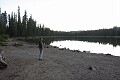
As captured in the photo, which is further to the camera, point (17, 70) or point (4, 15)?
point (4, 15)

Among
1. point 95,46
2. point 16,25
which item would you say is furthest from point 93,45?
point 16,25

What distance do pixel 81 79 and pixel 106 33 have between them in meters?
161

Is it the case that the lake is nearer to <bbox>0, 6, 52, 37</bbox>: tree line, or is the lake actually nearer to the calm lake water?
the calm lake water

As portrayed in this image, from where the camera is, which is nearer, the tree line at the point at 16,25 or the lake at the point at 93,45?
the lake at the point at 93,45

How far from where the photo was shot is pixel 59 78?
36.8ft

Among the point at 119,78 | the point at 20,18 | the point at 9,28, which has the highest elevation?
the point at 20,18

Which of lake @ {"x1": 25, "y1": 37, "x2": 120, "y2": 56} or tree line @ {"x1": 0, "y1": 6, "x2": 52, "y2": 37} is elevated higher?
tree line @ {"x1": 0, "y1": 6, "x2": 52, "y2": 37}

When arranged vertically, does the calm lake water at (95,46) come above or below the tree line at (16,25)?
below

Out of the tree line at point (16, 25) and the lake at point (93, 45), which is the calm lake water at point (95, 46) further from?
the tree line at point (16, 25)

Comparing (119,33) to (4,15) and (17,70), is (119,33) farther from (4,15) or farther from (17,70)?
(17,70)

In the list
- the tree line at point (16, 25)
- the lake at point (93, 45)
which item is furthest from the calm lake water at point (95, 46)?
the tree line at point (16, 25)

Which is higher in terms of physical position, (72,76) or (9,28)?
(9,28)

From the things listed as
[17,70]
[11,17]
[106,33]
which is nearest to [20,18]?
[11,17]

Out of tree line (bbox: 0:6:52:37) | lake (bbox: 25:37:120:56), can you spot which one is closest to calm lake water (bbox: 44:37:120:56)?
lake (bbox: 25:37:120:56)
